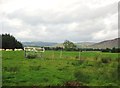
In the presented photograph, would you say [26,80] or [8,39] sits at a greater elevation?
[8,39]

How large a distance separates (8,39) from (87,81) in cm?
7958

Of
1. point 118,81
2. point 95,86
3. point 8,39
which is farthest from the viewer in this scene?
point 8,39

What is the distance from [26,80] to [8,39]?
7891 centimetres

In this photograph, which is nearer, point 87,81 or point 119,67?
point 87,81

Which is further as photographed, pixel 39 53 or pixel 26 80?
pixel 39 53

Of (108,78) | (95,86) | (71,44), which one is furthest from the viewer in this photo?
(71,44)

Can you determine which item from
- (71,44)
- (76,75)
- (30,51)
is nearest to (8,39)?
(30,51)

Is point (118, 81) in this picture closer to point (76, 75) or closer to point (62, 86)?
point (76, 75)

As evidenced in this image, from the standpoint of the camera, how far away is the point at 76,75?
55.4ft

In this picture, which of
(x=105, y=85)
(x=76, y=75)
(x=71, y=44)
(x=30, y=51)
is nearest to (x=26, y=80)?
(x=76, y=75)

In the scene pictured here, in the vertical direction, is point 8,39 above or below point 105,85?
above

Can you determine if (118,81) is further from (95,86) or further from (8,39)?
(8,39)

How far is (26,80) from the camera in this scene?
15453 millimetres

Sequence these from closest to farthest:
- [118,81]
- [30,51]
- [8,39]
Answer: [118,81]
[30,51]
[8,39]
